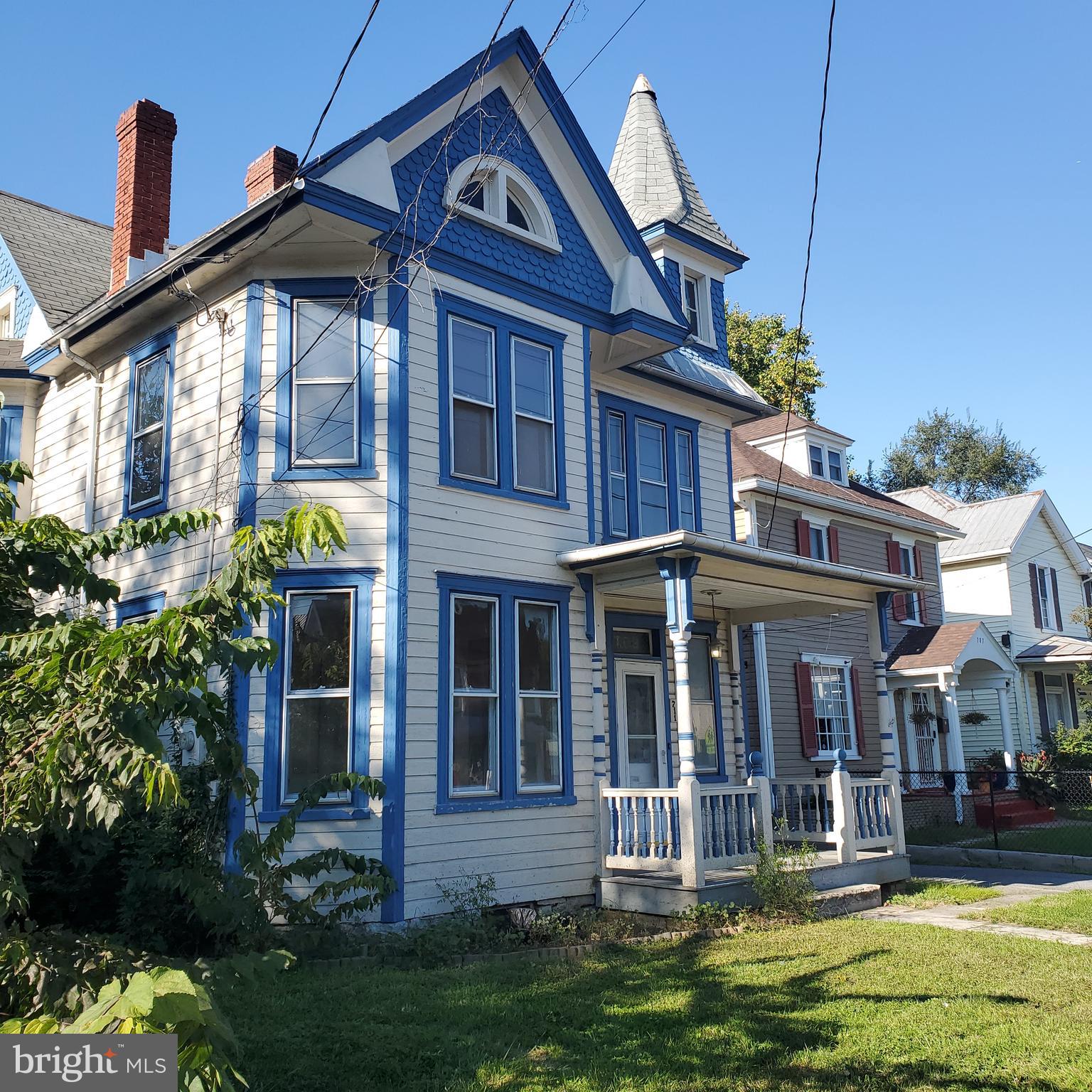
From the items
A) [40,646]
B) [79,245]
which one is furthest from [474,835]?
[79,245]

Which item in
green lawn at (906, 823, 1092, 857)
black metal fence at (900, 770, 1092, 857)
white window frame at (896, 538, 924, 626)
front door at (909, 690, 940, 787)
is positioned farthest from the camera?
white window frame at (896, 538, 924, 626)

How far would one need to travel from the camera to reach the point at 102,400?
12.4 meters

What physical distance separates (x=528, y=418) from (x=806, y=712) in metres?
10.7

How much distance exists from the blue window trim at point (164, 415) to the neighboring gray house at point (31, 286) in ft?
7.65

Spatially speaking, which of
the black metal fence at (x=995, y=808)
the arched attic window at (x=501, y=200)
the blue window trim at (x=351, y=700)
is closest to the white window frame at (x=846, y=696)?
the black metal fence at (x=995, y=808)

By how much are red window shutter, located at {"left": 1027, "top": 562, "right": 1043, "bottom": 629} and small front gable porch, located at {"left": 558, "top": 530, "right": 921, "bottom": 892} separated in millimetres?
18312

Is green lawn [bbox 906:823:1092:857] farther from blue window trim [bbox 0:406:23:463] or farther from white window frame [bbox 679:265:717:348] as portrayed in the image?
blue window trim [bbox 0:406:23:463]

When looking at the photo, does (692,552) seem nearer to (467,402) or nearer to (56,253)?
(467,402)

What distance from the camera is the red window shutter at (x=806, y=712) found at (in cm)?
1947

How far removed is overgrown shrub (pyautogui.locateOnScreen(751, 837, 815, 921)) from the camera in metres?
10.3

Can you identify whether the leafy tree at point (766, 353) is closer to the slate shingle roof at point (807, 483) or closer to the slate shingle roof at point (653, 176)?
the slate shingle roof at point (807, 483)

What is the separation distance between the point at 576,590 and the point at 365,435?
3.01 m

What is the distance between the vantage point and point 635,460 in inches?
533

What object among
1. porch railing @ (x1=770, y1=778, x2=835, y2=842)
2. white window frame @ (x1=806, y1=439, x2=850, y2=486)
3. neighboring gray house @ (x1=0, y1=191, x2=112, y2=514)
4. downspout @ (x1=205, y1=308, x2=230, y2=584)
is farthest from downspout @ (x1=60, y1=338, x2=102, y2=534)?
white window frame @ (x1=806, y1=439, x2=850, y2=486)
